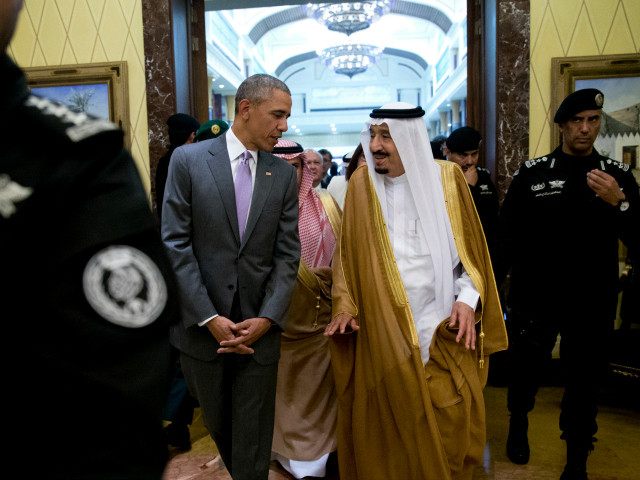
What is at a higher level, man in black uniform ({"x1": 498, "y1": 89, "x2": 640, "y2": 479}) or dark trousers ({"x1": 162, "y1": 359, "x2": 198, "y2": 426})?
man in black uniform ({"x1": 498, "y1": 89, "x2": 640, "y2": 479})

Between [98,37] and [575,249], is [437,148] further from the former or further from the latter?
[98,37]

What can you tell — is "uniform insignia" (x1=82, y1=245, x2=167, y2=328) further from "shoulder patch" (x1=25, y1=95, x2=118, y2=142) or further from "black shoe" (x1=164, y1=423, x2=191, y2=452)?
"black shoe" (x1=164, y1=423, x2=191, y2=452)

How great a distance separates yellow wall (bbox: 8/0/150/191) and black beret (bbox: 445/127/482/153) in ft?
8.14

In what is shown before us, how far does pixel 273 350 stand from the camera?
2.53 metres

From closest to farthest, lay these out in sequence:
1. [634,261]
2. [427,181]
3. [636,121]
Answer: [427,181]
[634,261]
[636,121]

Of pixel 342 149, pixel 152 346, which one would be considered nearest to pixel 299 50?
pixel 342 149

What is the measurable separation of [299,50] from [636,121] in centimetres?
1593

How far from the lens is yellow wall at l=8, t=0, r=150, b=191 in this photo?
5215 millimetres

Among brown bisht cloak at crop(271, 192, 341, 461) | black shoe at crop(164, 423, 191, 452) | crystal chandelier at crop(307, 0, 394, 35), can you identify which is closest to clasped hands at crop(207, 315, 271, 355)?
brown bisht cloak at crop(271, 192, 341, 461)

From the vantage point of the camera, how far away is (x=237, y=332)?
239cm

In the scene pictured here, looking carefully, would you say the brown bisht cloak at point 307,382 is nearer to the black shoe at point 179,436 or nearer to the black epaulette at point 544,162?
the black shoe at point 179,436

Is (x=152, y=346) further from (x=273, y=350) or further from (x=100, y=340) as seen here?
(x=273, y=350)

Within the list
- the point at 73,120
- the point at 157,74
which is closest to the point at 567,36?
the point at 157,74

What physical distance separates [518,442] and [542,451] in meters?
0.25
